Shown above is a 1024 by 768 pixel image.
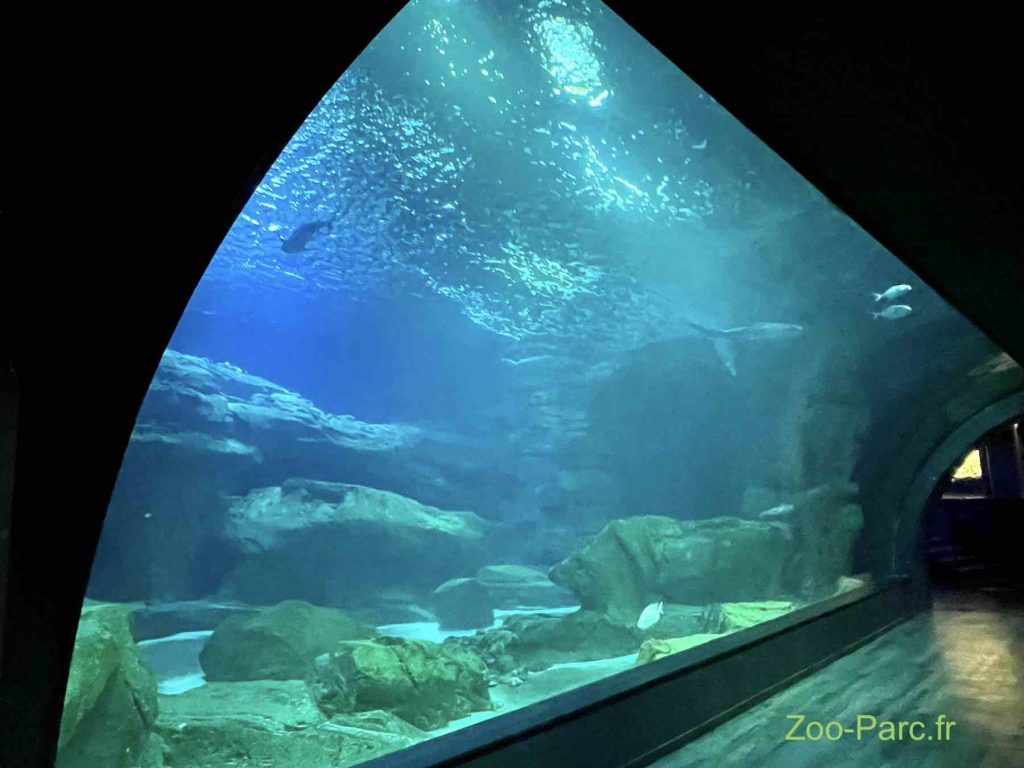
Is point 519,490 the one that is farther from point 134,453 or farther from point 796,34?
point 796,34

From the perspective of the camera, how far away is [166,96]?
1445 millimetres

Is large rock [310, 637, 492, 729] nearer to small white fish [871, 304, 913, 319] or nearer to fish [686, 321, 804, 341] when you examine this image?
small white fish [871, 304, 913, 319]

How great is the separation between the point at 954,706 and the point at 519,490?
20.9 metres

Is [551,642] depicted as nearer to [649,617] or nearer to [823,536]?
[649,617]

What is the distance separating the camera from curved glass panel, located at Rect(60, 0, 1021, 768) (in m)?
6.89

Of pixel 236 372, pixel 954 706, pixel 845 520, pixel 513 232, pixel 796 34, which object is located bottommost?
pixel 954 706

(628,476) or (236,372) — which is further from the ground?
(236,372)

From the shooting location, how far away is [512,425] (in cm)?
2667

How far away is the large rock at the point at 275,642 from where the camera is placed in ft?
28.9

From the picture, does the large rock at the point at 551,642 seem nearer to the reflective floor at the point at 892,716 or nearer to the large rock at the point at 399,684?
the large rock at the point at 399,684

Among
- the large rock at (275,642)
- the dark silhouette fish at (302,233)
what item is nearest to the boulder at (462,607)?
the large rock at (275,642)

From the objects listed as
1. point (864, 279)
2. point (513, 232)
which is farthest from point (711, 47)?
point (513, 232)

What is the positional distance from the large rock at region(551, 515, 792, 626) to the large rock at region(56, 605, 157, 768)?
24.3 feet

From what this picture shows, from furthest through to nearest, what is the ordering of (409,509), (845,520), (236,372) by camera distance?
(236,372) → (409,509) → (845,520)
